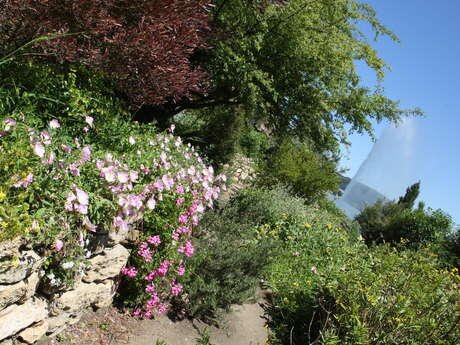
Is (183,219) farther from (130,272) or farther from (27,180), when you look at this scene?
(27,180)

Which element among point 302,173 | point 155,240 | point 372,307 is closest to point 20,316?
point 155,240

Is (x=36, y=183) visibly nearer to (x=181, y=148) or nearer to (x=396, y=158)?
(x=181, y=148)

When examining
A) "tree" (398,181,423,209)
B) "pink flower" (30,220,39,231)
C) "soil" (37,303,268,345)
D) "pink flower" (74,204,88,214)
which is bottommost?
"soil" (37,303,268,345)

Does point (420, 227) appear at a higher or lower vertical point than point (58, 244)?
higher

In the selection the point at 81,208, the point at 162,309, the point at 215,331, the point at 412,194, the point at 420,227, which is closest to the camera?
the point at 81,208

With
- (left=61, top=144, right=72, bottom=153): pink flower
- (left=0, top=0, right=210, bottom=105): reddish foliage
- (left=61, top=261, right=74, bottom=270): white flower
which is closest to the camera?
(left=61, top=261, right=74, bottom=270): white flower

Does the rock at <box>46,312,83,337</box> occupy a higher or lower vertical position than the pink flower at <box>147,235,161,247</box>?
lower

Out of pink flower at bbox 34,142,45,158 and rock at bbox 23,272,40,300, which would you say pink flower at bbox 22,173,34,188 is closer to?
pink flower at bbox 34,142,45,158

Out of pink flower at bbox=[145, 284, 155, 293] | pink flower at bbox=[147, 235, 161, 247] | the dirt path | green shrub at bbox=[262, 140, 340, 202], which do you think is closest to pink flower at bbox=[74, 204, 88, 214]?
pink flower at bbox=[147, 235, 161, 247]

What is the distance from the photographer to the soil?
280 cm

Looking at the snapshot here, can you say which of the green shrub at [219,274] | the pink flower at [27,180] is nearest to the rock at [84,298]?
the green shrub at [219,274]

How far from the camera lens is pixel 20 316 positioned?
2137mm

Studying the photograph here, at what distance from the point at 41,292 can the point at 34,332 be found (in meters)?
0.27

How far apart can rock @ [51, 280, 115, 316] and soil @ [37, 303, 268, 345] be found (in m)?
0.13
